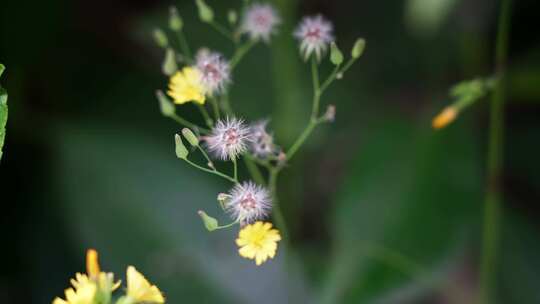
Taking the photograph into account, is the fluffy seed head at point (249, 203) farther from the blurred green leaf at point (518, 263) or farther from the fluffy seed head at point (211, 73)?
the blurred green leaf at point (518, 263)

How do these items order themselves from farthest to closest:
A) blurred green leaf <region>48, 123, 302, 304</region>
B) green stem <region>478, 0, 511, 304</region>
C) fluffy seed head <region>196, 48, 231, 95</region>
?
blurred green leaf <region>48, 123, 302, 304</region> → green stem <region>478, 0, 511, 304</region> → fluffy seed head <region>196, 48, 231, 95</region>

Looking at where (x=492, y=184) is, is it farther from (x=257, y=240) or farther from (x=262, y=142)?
(x=257, y=240)

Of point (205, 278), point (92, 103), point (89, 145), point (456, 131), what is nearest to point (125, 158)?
point (89, 145)

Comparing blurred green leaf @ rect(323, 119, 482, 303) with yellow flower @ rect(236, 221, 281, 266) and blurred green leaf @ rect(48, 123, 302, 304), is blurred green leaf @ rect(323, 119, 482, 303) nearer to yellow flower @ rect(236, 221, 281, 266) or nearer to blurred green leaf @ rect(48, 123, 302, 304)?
blurred green leaf @ rect(48, 123, 302, 304)

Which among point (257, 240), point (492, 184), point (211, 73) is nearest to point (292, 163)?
point (492, 184)

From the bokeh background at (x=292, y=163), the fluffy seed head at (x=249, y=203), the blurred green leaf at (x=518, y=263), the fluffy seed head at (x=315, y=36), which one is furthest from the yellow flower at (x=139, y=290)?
the blurred green leaf at (x=518, y=263)

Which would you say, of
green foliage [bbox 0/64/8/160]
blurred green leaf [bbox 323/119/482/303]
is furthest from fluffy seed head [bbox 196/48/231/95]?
blurred green leaf [bbox 323/119/482/303]
